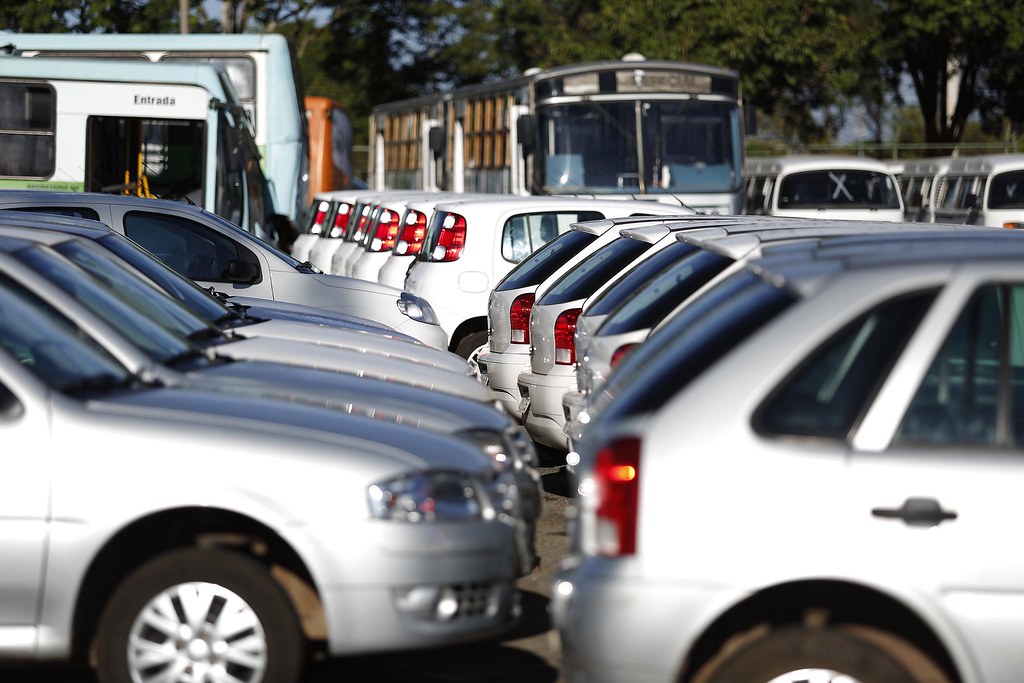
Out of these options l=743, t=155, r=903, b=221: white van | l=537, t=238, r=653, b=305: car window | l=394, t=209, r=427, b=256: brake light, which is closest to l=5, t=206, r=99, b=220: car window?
l=537, t=238, r=653, b=305: car window

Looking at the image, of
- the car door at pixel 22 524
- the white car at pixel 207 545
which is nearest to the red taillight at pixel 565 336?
the white car at pixel 207 545

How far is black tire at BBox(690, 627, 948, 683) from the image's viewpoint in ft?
13.1

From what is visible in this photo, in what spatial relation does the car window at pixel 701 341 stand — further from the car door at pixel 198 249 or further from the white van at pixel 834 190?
the white van at pixel 834 190

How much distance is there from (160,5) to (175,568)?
35.4 meters

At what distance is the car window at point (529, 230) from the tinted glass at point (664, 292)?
18.8 feet

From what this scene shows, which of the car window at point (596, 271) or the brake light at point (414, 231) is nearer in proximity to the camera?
the car window at point (596, 271)

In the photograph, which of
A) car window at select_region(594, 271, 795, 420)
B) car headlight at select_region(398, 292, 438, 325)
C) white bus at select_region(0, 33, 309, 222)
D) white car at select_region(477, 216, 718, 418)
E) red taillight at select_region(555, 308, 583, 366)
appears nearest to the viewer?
car window at select_region(594, 271, 795, 420)

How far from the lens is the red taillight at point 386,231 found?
1611 cm

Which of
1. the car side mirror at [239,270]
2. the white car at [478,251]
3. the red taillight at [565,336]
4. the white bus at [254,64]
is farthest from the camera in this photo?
the white bus at [254,64]

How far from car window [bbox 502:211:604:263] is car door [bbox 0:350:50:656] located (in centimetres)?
827

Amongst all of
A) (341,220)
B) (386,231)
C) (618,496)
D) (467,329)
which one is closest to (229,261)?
(467,329)

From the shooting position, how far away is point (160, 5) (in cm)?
3822

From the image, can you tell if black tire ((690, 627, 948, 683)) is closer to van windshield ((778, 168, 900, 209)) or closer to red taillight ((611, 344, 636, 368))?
red taillight ((611, 344, 636, 368))

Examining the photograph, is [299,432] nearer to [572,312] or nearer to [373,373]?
[373,373]
